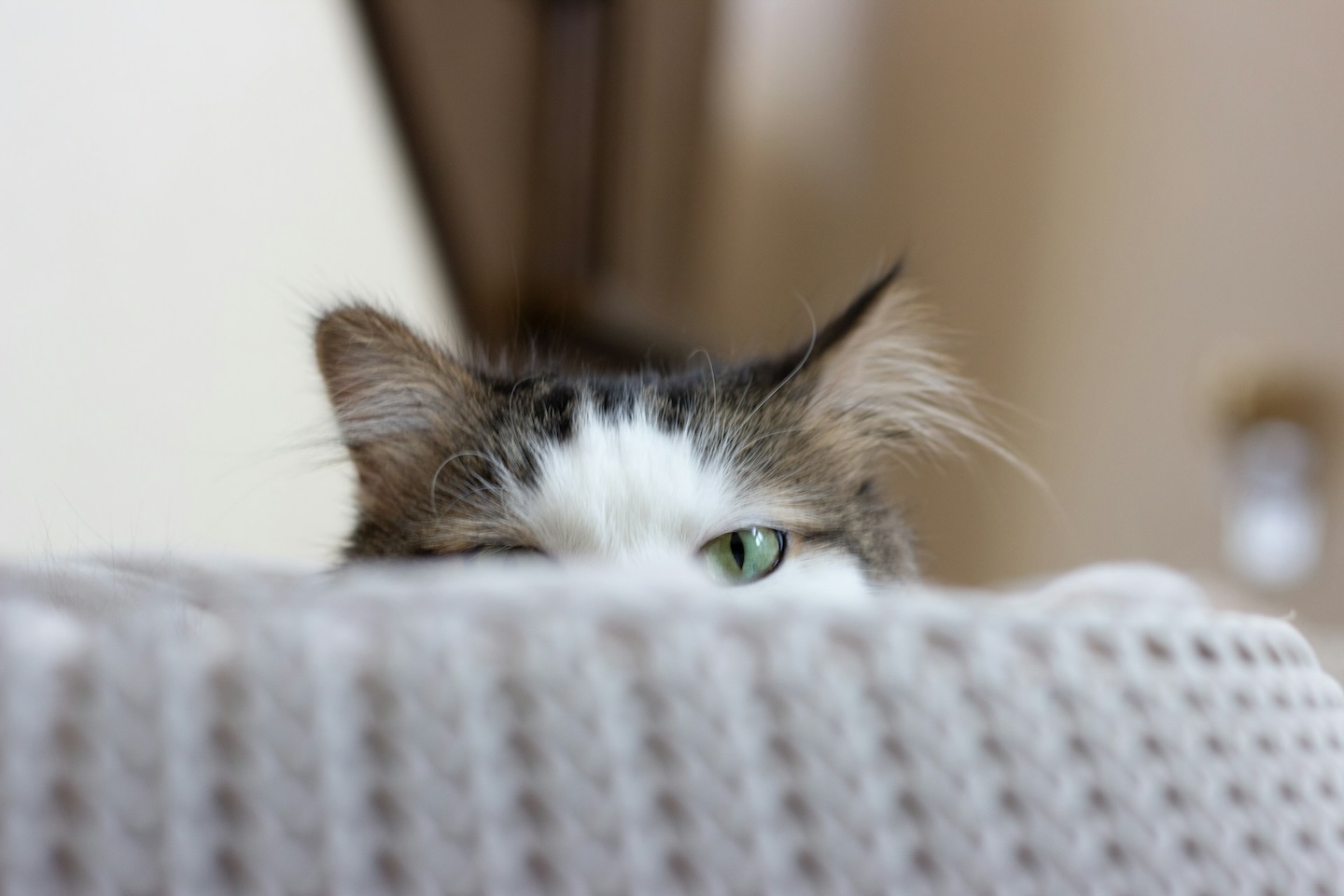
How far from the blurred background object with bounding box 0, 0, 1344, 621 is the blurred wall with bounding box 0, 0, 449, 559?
7cm

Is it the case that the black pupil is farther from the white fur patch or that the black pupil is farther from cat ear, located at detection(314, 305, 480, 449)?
cat ear, located at detection(314, 305, 480, 449)

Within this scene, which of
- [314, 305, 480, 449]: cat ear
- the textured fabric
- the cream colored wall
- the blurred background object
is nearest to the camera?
the textured fabric

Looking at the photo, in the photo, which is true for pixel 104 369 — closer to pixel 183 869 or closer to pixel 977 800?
pixel 183 869

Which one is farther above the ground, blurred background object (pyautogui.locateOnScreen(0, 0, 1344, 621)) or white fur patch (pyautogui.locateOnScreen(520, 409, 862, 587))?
white fur patch (pyautogui.locateOnScreen(520, 409, 862, 587))

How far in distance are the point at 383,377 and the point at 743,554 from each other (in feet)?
1.15

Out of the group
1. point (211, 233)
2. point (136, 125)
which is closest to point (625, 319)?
point (211, 233)

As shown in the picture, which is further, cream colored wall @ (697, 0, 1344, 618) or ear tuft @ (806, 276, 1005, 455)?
cream colored wall @ (697, 0, 1344, 618)

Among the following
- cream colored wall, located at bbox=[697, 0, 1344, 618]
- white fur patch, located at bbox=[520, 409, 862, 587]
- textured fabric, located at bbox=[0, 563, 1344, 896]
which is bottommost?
cream colored wall, located at bbox=[697, 0, 1344, 618]

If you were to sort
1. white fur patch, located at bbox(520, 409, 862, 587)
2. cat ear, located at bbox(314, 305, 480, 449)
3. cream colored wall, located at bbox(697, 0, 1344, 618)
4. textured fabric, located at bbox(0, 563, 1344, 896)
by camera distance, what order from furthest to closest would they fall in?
cream colored wall, located at bbox(697, 0, 1344, 618)
cat ear, located at bbox(314, 305, 480, 449)
white fur patch, located at bbox(520, 409, 862, 587)
textured fabric, located at bbox(0, 563, 1344, 896)

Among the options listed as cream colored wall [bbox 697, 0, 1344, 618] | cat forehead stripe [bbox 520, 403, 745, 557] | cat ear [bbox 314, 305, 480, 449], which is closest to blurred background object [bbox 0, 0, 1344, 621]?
cream colored wall [bbox 697, 0, 1344, 618]

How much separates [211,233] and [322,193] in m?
0.31

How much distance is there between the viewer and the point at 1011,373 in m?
2.62

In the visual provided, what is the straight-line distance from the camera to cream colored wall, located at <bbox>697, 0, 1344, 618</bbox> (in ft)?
6.98

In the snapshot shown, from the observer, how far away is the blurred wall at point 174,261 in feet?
2.55
